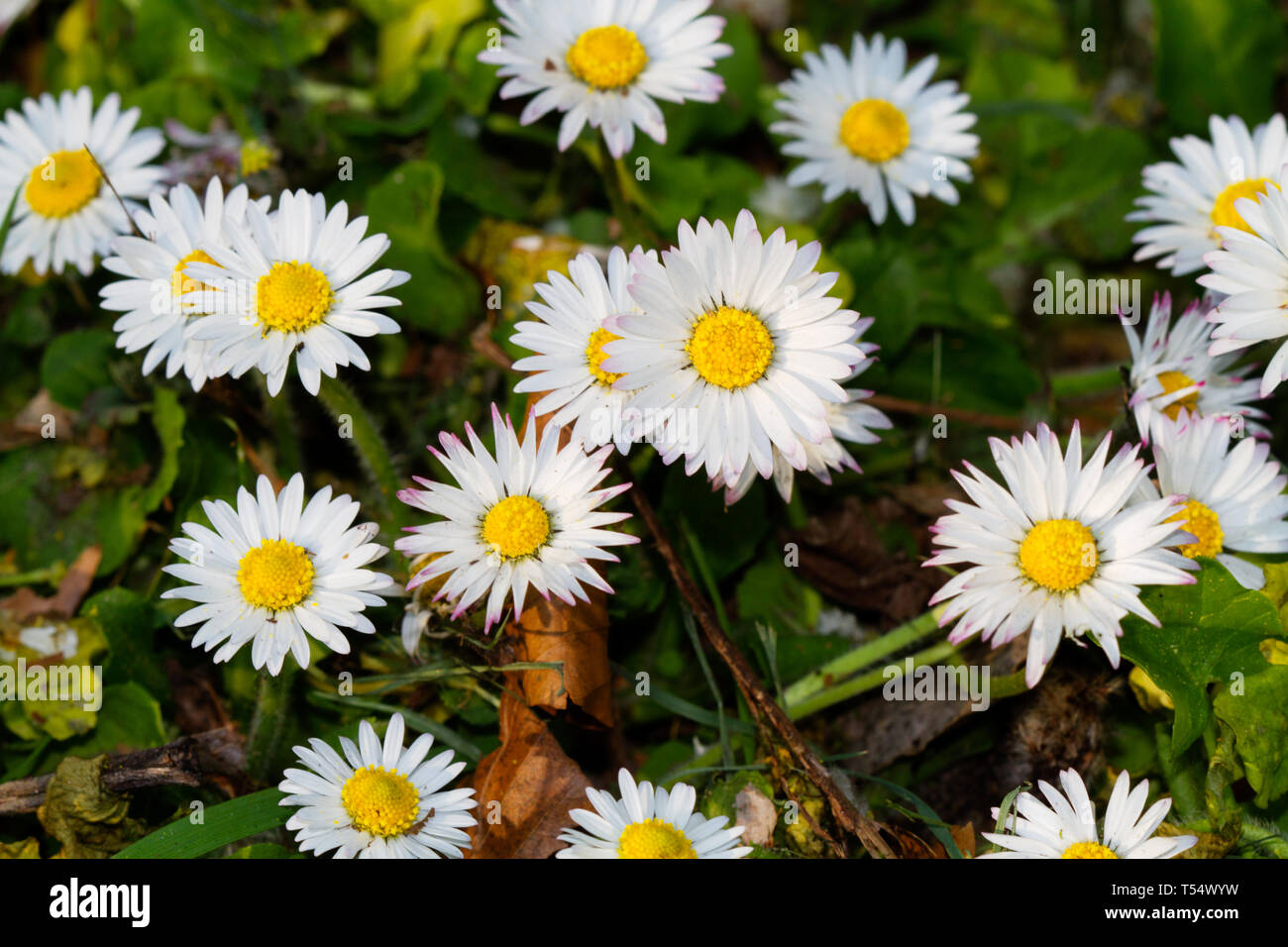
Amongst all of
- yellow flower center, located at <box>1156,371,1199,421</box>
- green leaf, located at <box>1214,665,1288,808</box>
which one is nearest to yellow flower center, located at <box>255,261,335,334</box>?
yellow flower center, located at <box>1156,371,1199,421</box>

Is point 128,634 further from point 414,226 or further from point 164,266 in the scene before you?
point 414,226

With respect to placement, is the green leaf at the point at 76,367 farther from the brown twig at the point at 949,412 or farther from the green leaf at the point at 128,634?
the brown twig at the point at 949,412

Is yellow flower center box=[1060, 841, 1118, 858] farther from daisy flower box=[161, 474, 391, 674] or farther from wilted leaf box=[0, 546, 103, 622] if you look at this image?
wilted leaf box=[0, 546, 103, 622]

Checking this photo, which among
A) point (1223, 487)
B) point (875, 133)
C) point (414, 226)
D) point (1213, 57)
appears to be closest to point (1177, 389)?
point (1223, 487)

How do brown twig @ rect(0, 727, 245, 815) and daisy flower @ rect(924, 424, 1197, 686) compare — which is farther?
brown twig @ rect(0, 727, 245, 815)

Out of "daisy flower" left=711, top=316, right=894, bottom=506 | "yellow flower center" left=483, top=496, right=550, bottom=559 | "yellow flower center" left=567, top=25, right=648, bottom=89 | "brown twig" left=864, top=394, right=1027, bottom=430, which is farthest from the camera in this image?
"brown twig" left=864, top=394, right=1027, bottom=430

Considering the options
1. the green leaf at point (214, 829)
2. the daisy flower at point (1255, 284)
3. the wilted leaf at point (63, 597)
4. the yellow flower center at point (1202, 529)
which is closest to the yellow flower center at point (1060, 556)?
the yellow flower center at point (1202, 529)

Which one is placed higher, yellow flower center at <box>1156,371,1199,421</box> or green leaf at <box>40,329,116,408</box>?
green leaf at <box>40,329,116,408</box>
